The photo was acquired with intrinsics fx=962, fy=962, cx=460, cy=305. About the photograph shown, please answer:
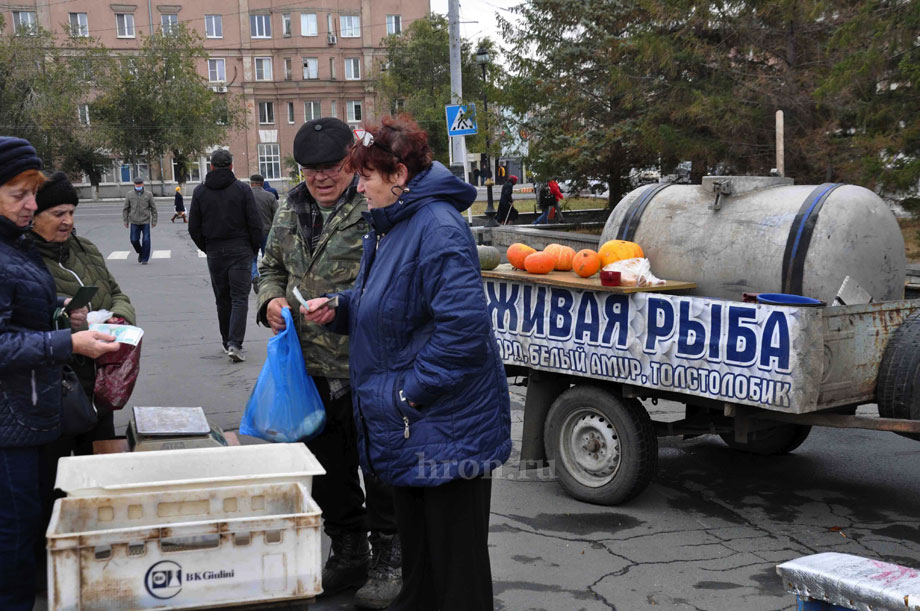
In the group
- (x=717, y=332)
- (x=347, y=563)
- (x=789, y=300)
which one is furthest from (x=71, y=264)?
(x=789, y=300)

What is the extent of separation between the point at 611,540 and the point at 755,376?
116cm

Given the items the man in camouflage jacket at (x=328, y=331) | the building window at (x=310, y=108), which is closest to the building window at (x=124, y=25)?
the building window at (x=310, y=108)

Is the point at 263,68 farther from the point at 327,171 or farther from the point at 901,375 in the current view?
the point at 901,375

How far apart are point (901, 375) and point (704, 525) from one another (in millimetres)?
1319

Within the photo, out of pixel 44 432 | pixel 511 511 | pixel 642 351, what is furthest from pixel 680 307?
pixel 44 432

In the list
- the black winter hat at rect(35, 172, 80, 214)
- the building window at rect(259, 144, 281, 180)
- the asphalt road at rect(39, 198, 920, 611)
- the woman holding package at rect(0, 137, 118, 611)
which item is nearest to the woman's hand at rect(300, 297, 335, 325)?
the woman holding package at rect(0, 137, 118, 611)

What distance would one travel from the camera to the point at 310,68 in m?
83.2

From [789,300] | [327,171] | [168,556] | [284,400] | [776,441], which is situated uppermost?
[327,171]

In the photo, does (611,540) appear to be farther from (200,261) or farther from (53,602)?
(200,261)

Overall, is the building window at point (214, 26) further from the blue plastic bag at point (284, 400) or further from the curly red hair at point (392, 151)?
the curly red hair at point (392, 151)

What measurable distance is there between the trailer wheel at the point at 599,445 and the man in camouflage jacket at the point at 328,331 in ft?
5.48

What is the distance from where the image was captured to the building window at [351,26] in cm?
8325

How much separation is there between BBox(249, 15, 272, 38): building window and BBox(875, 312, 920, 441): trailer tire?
81906 mm

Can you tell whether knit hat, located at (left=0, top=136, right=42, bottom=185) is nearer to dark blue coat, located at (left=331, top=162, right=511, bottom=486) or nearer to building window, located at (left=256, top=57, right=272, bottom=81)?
dark blue coat, located at (left=331, top=162, right=511, bottom=486)
